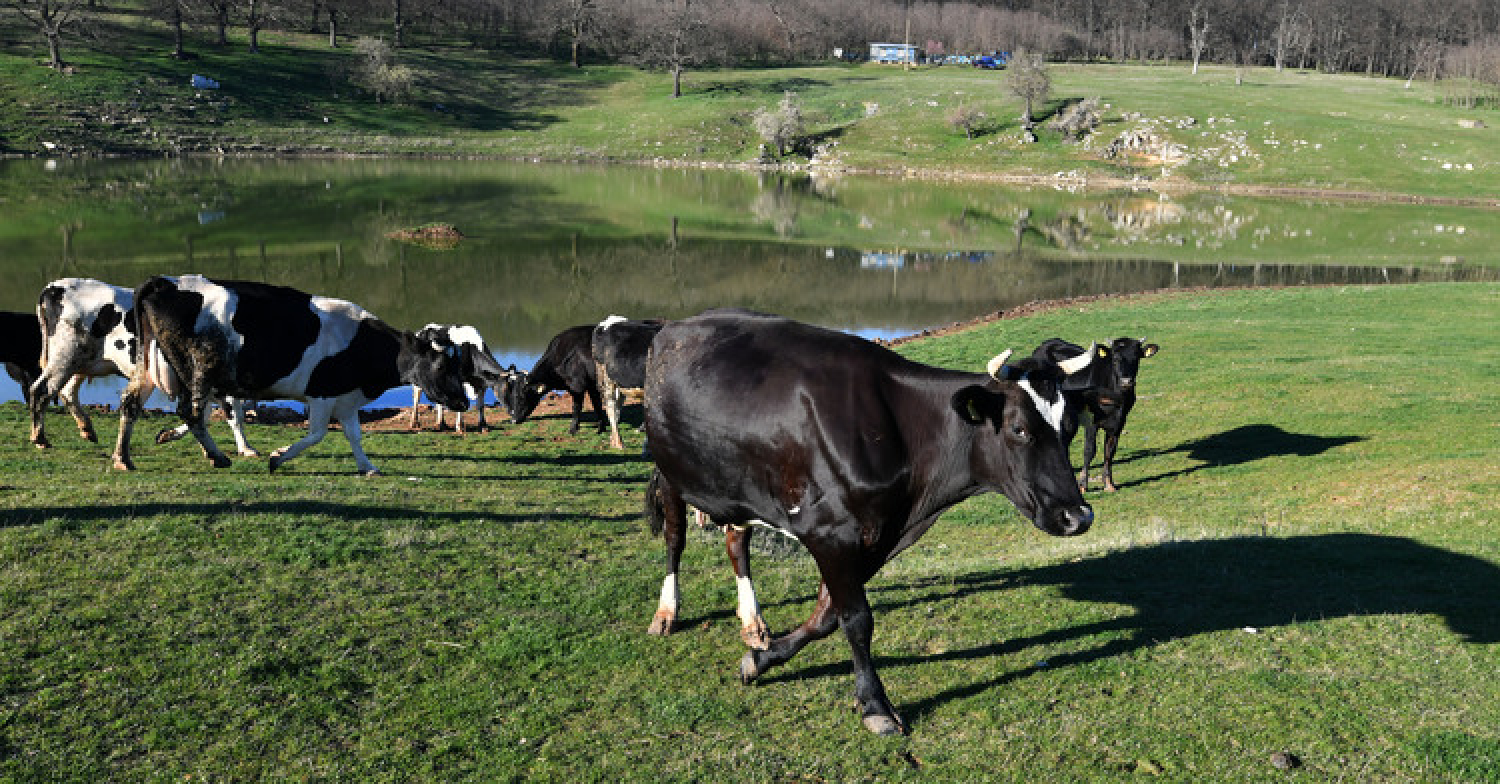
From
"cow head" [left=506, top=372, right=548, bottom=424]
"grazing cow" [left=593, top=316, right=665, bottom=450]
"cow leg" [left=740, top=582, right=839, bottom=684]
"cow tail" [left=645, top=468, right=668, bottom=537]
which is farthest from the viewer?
"cow head" [left=506, top=372, right=548, bottom=424]

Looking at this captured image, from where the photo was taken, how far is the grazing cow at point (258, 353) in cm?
1345

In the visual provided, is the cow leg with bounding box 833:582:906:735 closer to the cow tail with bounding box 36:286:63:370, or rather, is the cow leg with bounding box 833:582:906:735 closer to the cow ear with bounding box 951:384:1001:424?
the cow ear with bounding box 951:384:1001:424

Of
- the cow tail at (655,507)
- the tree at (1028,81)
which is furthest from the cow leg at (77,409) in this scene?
the tree at (1028,81)

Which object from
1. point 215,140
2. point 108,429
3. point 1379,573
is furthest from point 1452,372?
point 215,140

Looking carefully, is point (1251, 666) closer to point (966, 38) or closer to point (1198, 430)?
point (1198, 430)

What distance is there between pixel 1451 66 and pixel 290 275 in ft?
549

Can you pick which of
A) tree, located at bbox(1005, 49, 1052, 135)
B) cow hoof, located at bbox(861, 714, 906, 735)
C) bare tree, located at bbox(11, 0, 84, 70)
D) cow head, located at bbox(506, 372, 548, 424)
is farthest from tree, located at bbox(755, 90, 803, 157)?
cow hoof, located at bbox(861, 714, 906, 735)

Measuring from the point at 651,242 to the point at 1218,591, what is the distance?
1683 inches

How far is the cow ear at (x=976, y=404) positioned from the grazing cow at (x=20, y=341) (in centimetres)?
1558

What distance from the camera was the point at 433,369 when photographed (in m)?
15.6

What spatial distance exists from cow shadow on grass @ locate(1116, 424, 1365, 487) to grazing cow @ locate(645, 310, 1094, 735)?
10.2m

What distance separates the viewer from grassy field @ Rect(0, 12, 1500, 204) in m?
91.1

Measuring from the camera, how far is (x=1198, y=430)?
767 inches

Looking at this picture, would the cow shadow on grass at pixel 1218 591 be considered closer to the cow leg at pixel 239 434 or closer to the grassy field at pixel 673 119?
the cow leg at pixel 239 434
